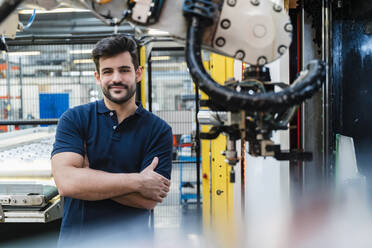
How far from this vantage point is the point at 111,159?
1.71 metres

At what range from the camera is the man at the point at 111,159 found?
5.26 ft

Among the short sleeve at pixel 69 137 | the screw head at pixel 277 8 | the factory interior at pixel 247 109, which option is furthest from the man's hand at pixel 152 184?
the screw head at pixel 277 8

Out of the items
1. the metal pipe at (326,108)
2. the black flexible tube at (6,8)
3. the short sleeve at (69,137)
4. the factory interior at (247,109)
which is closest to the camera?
the black flexible tube at (6,8)

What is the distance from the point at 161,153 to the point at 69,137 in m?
0.48

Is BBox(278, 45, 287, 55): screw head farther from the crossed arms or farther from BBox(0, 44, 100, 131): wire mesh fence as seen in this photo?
BBox(0, 44, 100, 131): wire mesh fence

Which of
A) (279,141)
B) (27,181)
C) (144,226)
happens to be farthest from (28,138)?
(279,141)

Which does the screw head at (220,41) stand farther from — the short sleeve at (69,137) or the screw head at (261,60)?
the short sleeve at (69,137)

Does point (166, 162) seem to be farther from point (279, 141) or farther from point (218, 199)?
point (218, 199)

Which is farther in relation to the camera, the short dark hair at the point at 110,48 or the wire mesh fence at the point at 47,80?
the wire mesh fence at the point at 47,80

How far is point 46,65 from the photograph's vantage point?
349 cm

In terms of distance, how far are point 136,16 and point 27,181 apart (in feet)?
Result: 7.61

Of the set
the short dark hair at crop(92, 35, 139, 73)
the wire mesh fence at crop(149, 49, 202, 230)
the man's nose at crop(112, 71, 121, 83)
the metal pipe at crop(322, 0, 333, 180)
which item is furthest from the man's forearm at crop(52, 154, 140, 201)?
the wire mesh fence at crop(149, 49, 202, 230)

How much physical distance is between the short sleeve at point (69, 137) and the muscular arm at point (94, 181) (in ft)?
0.09

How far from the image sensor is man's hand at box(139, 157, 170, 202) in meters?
1.64
